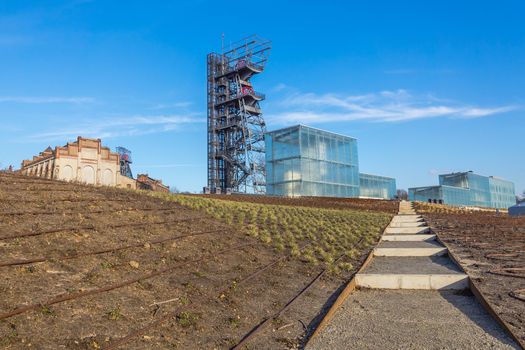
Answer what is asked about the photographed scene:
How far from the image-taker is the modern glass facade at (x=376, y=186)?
54.4m

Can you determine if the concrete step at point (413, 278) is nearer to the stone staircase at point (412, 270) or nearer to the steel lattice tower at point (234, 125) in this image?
the stone staircase at point (412, 270)

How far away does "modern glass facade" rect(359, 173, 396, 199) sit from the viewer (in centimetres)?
5444

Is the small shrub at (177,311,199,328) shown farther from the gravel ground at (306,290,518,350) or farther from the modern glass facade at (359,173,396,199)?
the modern glass facade at (359,173,396,199)

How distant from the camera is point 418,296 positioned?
7832 millimetres

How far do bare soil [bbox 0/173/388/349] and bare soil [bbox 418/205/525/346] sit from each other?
2.74 meters

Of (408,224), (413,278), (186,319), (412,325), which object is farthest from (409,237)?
(186,319)

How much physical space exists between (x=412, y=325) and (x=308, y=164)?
116ft

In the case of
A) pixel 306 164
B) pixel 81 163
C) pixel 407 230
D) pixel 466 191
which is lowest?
pixel 407 230

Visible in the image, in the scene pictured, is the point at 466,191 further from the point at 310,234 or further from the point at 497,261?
the point at 497,261

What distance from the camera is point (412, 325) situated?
5.95 meters

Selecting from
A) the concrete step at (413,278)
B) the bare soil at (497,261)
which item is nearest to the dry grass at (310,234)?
the concrete step at (413,278)

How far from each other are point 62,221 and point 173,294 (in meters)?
3.24

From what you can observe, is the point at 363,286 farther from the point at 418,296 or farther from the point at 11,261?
the point at 11,261

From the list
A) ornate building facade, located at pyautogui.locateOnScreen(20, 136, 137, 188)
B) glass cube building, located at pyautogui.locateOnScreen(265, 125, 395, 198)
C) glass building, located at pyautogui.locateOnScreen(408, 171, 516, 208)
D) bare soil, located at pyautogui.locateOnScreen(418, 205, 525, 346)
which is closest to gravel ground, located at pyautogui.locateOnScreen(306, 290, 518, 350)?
bare soil, located at pyautogui.locateOnScreen(418, 205, 525, 346)
